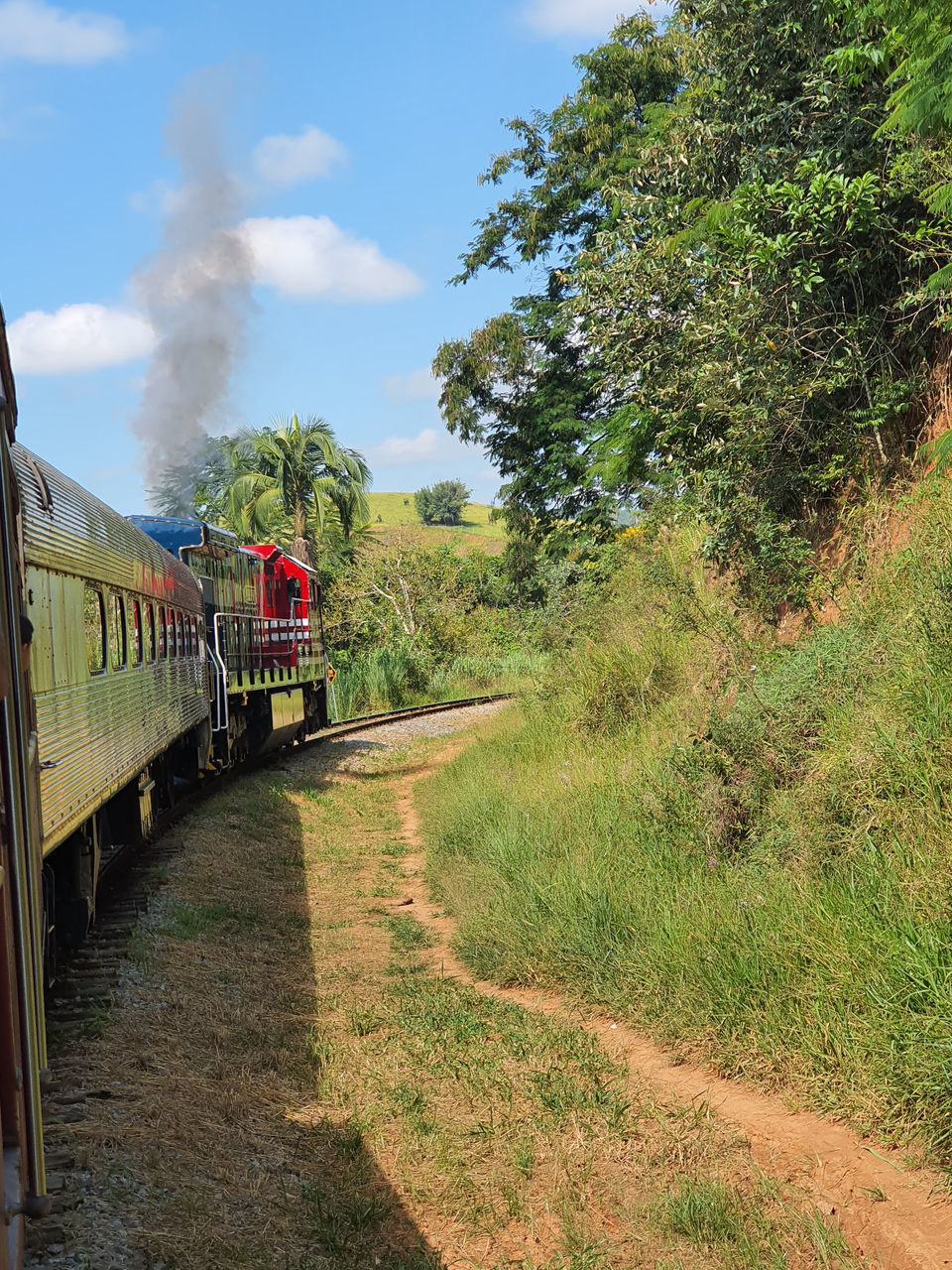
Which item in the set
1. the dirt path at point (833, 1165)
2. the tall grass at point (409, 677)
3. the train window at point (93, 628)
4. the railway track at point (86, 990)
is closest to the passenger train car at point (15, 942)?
the railway track at point (86, 990)

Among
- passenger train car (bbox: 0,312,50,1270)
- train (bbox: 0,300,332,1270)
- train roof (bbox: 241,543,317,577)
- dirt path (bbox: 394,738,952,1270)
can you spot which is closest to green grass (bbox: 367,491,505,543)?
train roof (bbox: 241,543,317,577)

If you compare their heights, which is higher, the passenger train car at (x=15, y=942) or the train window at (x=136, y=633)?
the train window at (x=136, y=633)

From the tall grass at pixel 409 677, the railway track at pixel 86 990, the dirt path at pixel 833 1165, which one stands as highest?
the tall grass at pixel 409 677

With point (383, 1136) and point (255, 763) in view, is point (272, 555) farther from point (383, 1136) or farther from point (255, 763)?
point (383, 1136)

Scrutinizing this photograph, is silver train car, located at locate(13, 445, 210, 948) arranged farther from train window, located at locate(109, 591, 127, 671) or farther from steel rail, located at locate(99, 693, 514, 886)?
steel rail, located at locate(99, 693, 514, 886)

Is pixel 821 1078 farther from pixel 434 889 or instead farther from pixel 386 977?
pixel 434 889

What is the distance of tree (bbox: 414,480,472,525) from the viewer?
4220 inches

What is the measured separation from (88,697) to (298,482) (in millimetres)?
26555

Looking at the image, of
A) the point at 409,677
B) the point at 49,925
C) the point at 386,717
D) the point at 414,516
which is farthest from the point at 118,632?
the point at 414,516

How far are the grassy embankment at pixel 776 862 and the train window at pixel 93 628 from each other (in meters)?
3.44

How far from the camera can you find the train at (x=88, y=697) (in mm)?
2814

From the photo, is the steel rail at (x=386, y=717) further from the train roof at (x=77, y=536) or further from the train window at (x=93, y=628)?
the train window at (x=93, y=628)

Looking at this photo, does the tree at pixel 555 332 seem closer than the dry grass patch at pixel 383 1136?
No

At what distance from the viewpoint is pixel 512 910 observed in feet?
27.1
